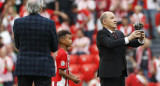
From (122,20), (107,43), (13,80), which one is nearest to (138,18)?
(122,20)

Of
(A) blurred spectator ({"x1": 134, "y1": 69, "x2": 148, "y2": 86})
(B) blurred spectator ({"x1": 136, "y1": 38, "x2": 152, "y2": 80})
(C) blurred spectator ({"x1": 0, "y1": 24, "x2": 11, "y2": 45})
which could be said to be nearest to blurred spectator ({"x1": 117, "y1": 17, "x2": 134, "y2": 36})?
(B) blurred spectator ({"x1": 136, "y1": 38, "x2": 152, "y2": 80})

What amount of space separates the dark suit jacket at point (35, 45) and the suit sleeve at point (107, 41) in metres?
0.88

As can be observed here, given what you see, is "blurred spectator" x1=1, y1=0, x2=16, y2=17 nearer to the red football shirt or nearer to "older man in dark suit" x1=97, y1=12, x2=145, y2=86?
the red football shirt

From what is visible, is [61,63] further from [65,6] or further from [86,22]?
[65,6]

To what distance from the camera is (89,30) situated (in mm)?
15438

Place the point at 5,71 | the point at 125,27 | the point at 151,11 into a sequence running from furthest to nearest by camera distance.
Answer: the point at 151,11
the point at 125,27
the point at 5,71

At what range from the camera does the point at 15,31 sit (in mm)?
5973

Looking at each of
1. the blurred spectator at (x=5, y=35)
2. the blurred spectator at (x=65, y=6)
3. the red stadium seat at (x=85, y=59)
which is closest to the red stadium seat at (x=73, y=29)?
the blurred spectator at (x=65, y=6)

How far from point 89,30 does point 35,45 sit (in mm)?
9618

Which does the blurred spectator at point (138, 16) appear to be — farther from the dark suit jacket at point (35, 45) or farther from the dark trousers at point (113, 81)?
the dark suit jacket at point (35, 45)

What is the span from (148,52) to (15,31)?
8.06 meters

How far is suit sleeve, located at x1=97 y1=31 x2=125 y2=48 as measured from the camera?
6344mm

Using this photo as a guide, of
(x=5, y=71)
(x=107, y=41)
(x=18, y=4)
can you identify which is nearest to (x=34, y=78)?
(x=107, y=41)

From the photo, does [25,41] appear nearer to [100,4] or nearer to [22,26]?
[22,26]
